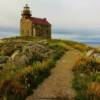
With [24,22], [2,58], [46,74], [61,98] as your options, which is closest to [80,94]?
[61,98]

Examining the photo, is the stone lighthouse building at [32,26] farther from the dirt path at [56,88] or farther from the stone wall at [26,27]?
the dirt path at [56,88]

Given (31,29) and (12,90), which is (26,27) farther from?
(12,90)

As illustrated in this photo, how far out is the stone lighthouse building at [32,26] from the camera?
71.3m

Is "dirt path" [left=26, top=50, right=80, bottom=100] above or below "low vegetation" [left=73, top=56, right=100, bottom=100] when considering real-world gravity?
below

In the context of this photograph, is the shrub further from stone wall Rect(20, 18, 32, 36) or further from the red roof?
the red roof

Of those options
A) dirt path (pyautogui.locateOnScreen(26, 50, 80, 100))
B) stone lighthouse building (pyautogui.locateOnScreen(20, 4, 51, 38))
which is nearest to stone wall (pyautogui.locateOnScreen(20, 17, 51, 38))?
stone lighthouse building (pyautogui.locateOnScreen(20, 4, 51, 38))

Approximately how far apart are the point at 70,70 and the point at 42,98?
785cm

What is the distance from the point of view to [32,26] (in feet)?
233

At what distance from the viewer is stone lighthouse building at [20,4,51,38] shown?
7131 cm

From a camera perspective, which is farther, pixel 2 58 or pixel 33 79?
pixel 2 58

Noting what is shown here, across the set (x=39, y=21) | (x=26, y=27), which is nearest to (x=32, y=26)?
(x=26, y=27)

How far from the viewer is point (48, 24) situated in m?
74.1

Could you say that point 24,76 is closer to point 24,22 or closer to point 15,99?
point 15,99

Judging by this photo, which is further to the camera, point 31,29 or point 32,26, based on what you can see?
point 31,29
